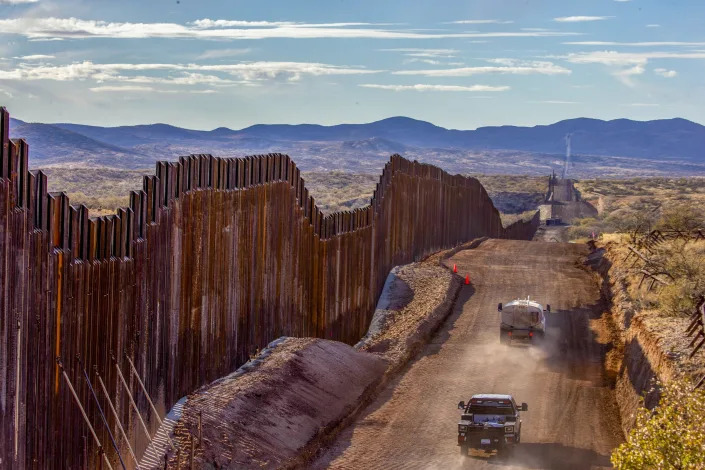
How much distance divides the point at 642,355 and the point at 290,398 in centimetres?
951

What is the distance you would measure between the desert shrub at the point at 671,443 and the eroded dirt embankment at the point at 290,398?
7611mm

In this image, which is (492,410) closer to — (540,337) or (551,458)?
(551,458)

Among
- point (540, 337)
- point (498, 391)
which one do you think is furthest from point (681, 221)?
point (498, 391)

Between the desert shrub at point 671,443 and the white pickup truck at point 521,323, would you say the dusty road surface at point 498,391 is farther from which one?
the desert shrub at point 671,443

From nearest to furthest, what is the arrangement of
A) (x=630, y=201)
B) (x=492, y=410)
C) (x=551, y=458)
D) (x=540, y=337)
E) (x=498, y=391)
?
(x=551, y=458) < (x=492, y=410) < (x=498, y=391) < (x=540, y=337) < (x=630, y=201)

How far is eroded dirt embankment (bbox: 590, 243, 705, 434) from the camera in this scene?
2312 cm

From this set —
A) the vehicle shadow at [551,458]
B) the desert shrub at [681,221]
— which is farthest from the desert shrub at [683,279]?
the desert shrub at [681,221]

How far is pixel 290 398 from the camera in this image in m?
24.3

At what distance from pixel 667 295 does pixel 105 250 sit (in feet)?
65.3

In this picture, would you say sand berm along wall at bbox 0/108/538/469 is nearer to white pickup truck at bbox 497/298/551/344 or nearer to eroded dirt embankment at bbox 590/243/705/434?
white pickup truck at bbox 497/298/551/344

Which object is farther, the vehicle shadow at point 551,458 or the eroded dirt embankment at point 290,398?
the vehicle shadow at point 551,458

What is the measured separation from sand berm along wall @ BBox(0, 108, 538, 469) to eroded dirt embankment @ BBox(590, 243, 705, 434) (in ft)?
29.4

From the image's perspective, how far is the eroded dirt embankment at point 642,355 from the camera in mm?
23125

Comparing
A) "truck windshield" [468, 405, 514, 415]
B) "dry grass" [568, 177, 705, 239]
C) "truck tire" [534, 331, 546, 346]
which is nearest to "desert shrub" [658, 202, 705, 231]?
"dry grass" [568, 177, 705, 239]
